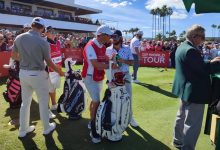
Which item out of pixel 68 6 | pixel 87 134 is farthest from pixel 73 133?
pixel 68 6

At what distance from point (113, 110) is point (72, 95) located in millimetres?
1588

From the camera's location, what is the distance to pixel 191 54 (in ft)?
14.2

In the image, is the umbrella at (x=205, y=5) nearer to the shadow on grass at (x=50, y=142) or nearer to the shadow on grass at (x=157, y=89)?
the shadow on grass at (x=50, y=142)

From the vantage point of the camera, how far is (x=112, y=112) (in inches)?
204

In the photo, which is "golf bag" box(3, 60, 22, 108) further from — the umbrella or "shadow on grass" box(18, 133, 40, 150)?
the umbrella

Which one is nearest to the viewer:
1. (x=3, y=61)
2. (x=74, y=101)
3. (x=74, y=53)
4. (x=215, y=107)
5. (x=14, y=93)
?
(x=215, y=107)

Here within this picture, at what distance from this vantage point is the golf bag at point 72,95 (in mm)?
6500

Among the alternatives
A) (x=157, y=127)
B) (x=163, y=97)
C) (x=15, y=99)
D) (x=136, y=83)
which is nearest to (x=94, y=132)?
(x=157, y=127)

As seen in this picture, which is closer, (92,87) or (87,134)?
(92,87)

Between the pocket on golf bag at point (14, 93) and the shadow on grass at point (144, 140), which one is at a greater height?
the pocket on golf bag at point (14, 93)

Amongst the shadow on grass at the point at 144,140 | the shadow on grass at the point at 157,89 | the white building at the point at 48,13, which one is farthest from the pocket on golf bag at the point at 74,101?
the white building at the point at 48,13

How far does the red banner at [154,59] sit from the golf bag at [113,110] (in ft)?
46.8

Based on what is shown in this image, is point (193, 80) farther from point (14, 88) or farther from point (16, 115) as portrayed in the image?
point (14, 88)

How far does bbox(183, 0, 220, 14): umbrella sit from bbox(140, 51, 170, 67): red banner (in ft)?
54.5
